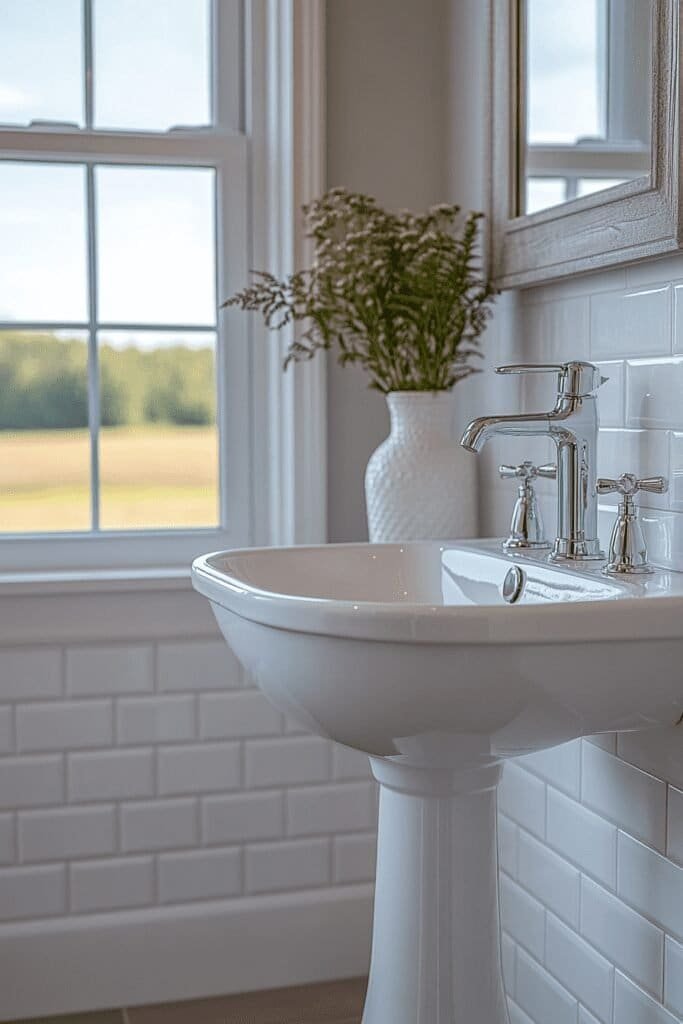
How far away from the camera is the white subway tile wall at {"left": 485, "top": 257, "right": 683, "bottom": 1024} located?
→ 146 cm

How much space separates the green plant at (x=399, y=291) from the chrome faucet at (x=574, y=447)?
43cm

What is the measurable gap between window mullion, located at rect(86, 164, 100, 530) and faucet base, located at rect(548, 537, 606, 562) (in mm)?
1027

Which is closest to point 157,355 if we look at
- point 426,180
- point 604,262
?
point 426,180

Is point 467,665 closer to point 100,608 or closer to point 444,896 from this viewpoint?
point 444,896

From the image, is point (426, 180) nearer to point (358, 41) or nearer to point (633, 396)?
point (358, 41)

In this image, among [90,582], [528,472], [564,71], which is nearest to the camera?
[528,472]

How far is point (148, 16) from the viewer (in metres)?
2.20

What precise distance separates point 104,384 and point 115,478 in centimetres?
17

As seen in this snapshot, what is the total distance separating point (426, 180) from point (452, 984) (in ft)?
4.62

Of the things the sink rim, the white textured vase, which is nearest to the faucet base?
the sink rim

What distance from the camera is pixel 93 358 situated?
2.22 meters

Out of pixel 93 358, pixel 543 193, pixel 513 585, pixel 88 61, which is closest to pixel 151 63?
pixel 88 61

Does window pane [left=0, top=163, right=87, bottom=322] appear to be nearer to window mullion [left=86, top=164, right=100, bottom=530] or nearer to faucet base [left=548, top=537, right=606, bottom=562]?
window mullion [left=86, top=164, right=100, bottom=530]

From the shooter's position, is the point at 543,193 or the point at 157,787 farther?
the point at 157,787
